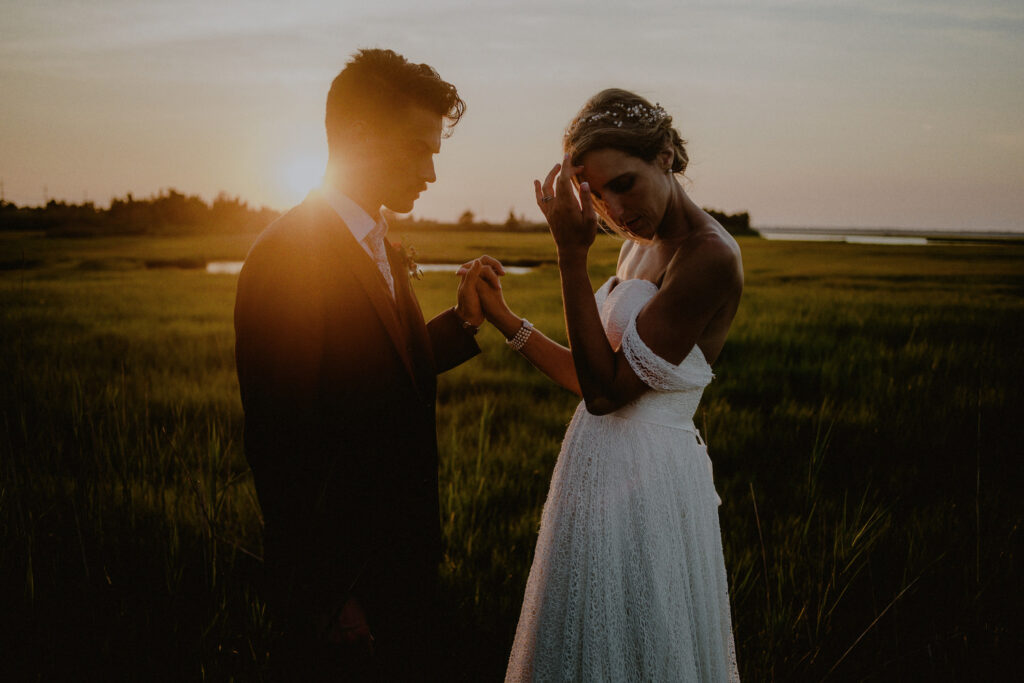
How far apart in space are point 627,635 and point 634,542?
1.12ft

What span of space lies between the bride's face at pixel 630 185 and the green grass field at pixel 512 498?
1114 mm

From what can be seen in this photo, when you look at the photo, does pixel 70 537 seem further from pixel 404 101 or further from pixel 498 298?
pixel 404 101

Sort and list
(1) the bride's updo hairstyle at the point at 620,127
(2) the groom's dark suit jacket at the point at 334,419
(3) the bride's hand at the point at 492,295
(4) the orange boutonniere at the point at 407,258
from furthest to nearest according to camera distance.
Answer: (3) the bride's hand at the point at 492,295 → (4) the orange boutonniere at the point at 407,258 → (1) the bride's updo hairstyle at the point at 620,127 → (2) the groom's dark suit jacket at the point at 334,419

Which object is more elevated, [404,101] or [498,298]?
[404,101]

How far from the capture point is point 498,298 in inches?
111

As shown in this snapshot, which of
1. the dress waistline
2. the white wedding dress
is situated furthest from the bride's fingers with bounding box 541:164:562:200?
the dress waistline

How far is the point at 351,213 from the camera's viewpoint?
2.29 m

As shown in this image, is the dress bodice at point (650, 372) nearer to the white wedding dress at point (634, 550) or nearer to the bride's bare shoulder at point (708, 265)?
the white wedding dress at point (634, 550)

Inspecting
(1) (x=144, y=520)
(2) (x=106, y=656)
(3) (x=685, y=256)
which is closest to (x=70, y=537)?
(1) (x=144, y=520)

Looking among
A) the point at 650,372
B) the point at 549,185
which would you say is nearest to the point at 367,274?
the point at 549,185

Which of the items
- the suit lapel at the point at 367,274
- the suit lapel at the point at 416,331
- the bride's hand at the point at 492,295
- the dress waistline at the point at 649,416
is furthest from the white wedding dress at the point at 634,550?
the suit lapel at the point at 367,274

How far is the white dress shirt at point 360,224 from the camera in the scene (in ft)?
7.43

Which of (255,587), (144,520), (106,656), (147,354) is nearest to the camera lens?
(106,656)

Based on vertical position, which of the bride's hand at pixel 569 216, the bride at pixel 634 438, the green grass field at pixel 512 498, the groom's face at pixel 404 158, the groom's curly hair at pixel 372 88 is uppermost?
the groom's curly hair at pixel 372 88
